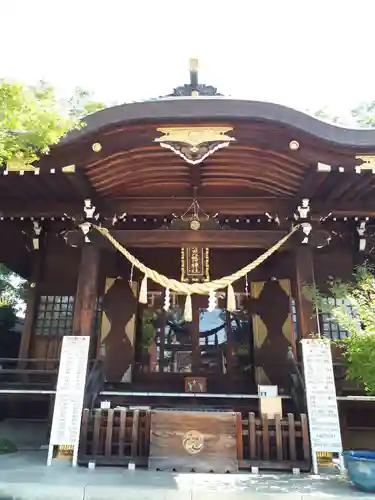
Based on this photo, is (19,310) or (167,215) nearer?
(167,215)

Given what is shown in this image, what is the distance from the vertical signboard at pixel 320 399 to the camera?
5.41m

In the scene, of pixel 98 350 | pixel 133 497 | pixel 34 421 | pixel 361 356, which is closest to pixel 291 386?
pixel 361 356

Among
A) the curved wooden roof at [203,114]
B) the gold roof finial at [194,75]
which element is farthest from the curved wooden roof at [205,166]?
the gold roof finial at [194,75]

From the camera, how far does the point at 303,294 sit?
6301 mm

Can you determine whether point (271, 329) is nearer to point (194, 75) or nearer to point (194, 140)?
point (194, 140)

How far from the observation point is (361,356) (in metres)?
4.83

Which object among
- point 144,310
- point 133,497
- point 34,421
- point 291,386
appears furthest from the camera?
point 144,310

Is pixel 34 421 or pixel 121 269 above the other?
pixel 121 269

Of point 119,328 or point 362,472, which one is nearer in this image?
point 362,472

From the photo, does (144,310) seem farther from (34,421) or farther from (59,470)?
(59,470)

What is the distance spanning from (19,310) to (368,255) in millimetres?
9313

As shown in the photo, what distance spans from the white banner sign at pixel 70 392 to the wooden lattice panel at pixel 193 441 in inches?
44.0

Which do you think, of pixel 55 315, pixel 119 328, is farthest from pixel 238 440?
pixel 55 315

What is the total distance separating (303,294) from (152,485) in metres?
3.44
